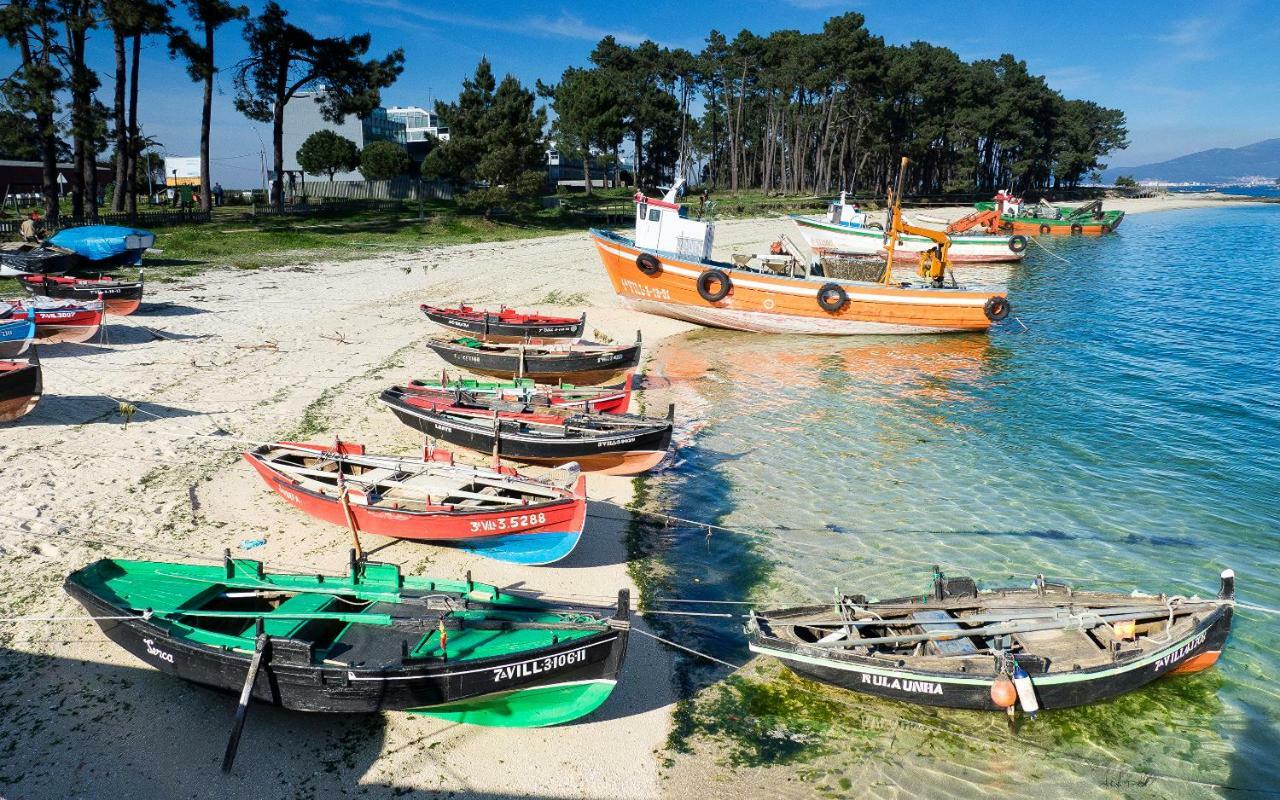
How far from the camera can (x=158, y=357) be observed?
1980 cm

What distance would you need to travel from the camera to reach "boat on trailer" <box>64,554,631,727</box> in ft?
23.6

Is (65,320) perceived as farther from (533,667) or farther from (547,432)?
(533,667)

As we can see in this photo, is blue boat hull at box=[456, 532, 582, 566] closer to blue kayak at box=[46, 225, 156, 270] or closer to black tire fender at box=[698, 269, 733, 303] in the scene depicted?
black tire fender at box=[698, 269, 733, 303]

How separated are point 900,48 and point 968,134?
13.9 metres

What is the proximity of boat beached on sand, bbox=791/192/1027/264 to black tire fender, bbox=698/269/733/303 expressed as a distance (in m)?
15.4

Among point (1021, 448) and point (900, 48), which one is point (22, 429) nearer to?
point (1021, 448)

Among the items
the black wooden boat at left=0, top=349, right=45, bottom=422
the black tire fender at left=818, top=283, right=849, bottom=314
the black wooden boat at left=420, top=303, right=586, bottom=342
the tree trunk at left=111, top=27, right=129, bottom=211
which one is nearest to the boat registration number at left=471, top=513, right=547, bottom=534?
the black wooden boat at left=0, top=349, right=45, bottom=422

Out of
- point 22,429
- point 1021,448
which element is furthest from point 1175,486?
point 22,429

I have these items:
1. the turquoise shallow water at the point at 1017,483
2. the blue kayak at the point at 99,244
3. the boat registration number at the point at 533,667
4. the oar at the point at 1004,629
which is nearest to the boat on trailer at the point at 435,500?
the turquoise shallow water at the point at 1017,483

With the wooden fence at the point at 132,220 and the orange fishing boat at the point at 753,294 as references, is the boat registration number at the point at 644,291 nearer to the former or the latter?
the orange fishing boat at the point at 753,294

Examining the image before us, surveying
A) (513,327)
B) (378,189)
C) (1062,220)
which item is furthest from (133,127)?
(1062,220)

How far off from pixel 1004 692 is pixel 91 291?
85.6 ft

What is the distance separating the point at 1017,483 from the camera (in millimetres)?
15195

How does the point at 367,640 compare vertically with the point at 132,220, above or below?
below
